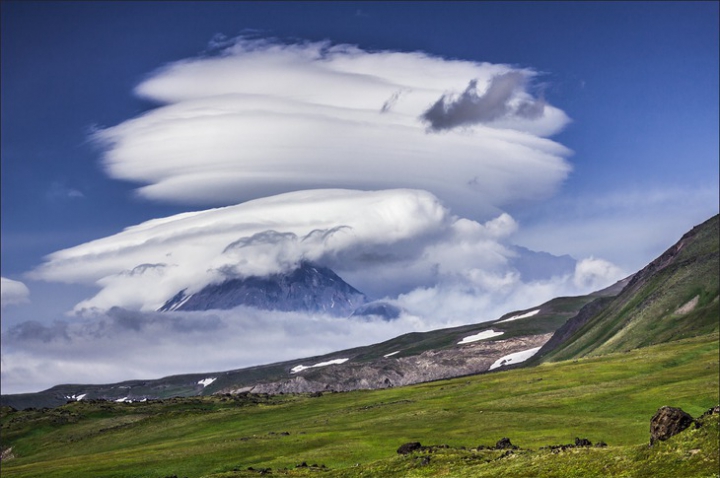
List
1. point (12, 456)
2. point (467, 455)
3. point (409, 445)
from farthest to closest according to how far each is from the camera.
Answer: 1. point (12, 456)
2. point (409, 445)
3. point (467, 455)

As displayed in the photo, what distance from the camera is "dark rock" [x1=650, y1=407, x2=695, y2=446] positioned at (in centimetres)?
4384

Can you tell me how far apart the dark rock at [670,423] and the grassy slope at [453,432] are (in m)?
1.28

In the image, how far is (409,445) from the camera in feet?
223

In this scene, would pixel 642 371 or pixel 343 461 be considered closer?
pixel 343 461

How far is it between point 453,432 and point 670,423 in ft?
176

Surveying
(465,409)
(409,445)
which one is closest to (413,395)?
(465,409)

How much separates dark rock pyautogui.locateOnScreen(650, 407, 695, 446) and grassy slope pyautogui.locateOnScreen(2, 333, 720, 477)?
1.28 m

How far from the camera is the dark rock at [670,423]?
43.8 m

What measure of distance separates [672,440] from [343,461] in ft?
142

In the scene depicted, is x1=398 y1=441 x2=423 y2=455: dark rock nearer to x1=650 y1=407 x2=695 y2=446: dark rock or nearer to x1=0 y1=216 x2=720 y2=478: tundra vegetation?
x1=0 y1=216 x2=720 y2=478: tundra vegetation

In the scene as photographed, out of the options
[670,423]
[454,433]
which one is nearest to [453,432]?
[454,433]

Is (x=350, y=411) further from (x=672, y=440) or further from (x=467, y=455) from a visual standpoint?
(x=672, y=440)

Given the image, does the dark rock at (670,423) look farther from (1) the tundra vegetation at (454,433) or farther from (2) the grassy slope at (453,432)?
(2) the grassy slope at (453,432)

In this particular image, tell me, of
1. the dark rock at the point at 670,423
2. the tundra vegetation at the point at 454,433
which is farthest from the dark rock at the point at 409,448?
the dark rock at the point at 670,423
